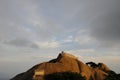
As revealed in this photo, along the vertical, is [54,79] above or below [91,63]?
below

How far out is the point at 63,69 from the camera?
8794 cm

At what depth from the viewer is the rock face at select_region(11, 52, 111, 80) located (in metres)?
83.5

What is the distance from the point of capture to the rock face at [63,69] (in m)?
83.5

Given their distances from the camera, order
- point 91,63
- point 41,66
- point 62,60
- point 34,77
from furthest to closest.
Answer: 1. point 91,63
2. point 62,60
3. point 41,66
4. point 34,77

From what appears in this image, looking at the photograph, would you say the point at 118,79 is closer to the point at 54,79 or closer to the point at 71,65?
the point at 71,65

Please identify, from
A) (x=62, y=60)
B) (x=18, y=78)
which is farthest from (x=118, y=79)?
(x=18, y=78)

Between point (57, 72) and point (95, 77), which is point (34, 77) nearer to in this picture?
point (57, 72)

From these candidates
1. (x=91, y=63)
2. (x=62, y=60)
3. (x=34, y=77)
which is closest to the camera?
(x=34, y=77)

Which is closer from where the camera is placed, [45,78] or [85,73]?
[45,78]

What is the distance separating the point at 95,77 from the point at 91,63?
38.8 ft

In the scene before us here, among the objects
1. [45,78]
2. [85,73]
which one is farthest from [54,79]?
[85,73]

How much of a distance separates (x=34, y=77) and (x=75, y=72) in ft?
49.1

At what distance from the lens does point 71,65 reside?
302 feet

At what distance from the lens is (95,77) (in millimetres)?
94750
